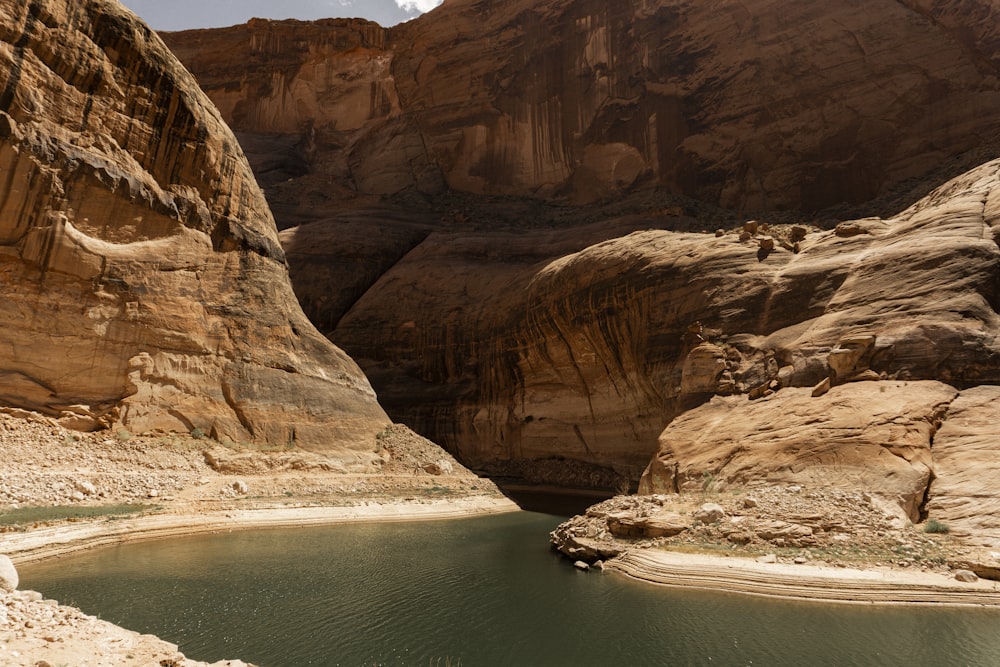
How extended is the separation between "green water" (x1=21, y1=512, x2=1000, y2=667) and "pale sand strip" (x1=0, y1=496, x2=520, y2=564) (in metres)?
0.75

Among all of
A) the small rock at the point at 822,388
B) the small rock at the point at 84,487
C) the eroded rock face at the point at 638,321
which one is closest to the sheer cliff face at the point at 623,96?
the eroded rock face at the point at 638,321

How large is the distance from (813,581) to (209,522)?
62.6 ft

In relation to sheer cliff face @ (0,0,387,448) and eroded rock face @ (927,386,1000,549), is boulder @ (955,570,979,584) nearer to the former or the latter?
eroded rock face @ (927,386,1000,549)

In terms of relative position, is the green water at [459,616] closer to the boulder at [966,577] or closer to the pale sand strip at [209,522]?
the pale sand strip at [209,522]

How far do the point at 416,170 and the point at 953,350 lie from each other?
52.1 meters

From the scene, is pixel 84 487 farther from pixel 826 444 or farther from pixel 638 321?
pixel 638 321

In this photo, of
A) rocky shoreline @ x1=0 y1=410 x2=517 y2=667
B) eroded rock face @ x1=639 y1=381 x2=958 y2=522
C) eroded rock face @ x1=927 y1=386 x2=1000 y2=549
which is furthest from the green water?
eroded rock face @ x1=639 y1=381 x2=958 y2=522

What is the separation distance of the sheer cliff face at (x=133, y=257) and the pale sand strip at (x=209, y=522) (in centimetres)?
464

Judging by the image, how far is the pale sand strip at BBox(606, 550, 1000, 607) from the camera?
43.1 feet

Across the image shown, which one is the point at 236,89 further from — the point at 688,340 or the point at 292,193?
the point at 688,340

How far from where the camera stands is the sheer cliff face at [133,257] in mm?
22828

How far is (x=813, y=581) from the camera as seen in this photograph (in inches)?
556

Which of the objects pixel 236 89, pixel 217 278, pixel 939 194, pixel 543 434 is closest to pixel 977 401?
pixel 939 194

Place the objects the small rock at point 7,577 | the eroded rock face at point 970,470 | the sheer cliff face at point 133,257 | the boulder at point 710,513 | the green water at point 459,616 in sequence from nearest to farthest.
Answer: the small rock at point 7,577
the green water at point 459,616
the eroded rock face at point 970,470
the boulder at point 710,513
the sheer cliff face at point 133,257
